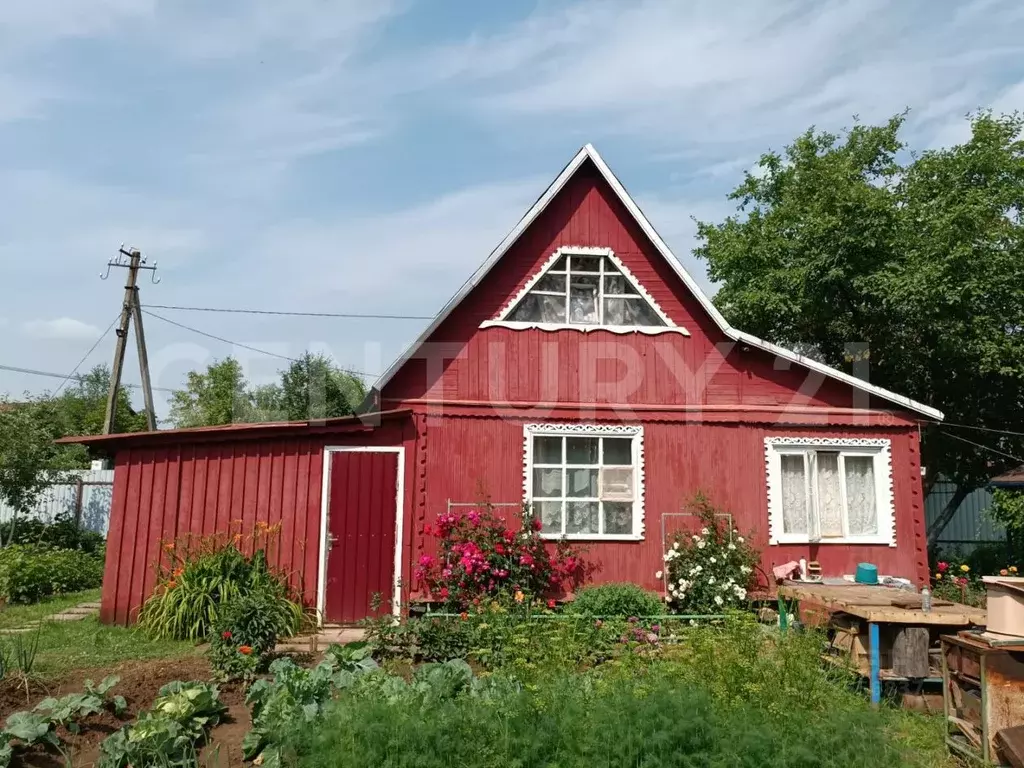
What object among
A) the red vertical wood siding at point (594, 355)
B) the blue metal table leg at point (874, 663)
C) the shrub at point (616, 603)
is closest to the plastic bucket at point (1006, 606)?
the blue metal table leg at point (874, 663)

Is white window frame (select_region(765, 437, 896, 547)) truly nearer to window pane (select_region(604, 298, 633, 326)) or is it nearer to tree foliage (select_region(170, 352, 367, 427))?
window pane (select_region(604, 298, 633, 326))

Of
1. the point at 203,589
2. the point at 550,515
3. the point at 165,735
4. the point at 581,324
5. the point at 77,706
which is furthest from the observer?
the point at 581,324

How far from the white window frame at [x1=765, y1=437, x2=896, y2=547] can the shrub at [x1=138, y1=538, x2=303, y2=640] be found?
6.59m

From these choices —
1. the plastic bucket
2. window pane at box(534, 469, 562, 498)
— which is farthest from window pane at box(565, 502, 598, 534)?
the plastic bucket

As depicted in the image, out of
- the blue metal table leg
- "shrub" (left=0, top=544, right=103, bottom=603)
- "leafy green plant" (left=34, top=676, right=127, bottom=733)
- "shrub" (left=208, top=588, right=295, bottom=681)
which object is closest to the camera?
"leafy green plant" (left=34, top=676, right=127, bottom=733)

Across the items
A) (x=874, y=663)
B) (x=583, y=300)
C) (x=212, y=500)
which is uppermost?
(x=583, y=300)

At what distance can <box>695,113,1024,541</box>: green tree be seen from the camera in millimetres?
14234

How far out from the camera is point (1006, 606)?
5.88 metres

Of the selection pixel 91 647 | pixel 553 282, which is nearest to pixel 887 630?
pixel 553 282

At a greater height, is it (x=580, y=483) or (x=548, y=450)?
(x=548, y=450)

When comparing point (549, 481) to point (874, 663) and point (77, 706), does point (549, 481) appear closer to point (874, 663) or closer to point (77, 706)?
point (874, 663)

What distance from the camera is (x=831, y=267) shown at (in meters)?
16.0

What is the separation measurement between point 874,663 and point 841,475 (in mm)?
4509

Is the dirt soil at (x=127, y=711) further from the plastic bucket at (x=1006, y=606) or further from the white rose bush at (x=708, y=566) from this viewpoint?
the white rose bush at (x=708, y=566)
